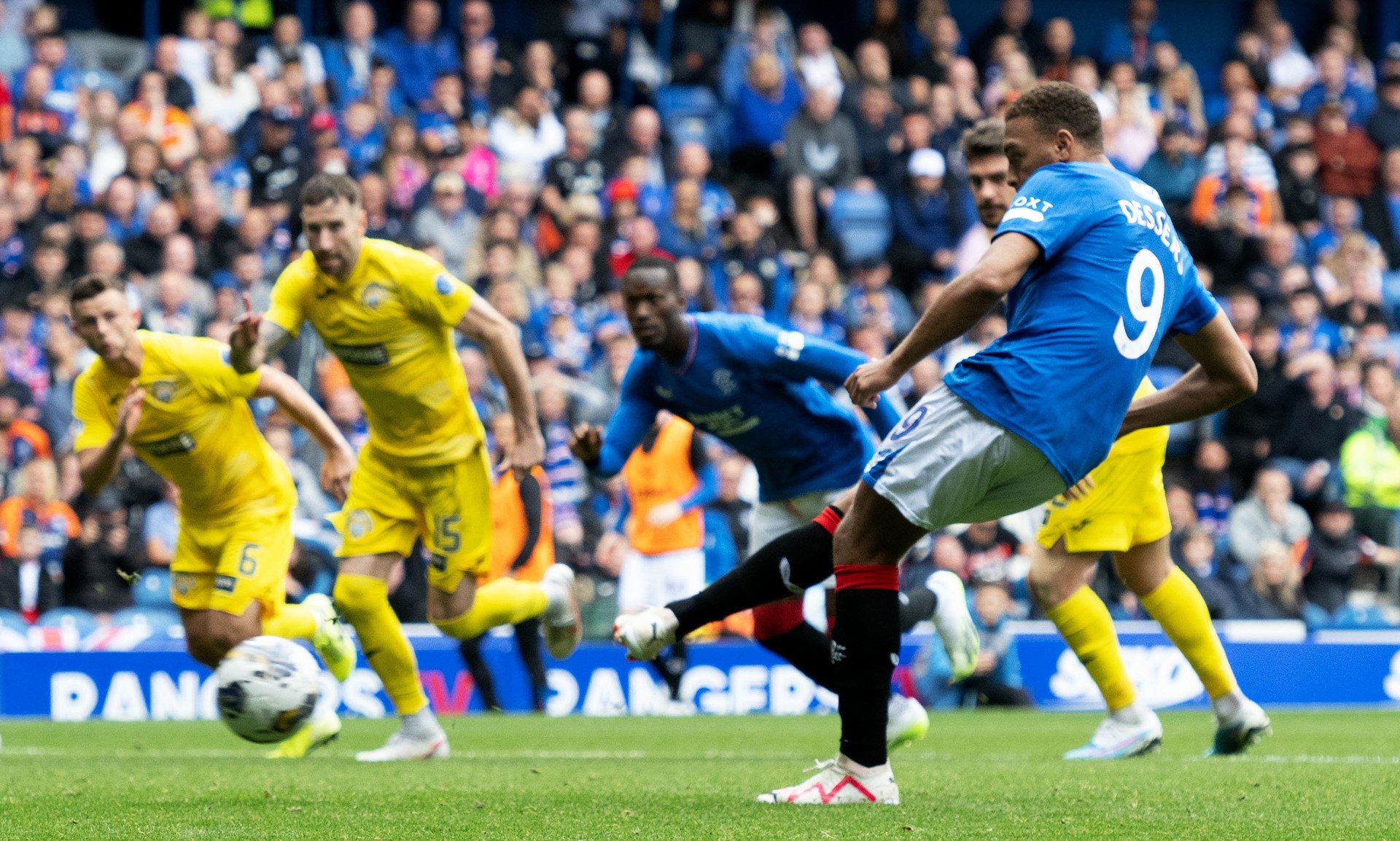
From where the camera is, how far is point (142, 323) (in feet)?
46.4

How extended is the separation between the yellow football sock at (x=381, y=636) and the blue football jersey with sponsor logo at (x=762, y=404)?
1240 millimetres

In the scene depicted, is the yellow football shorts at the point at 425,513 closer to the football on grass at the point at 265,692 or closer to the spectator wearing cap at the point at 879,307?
the football on grass at the point at 265,692

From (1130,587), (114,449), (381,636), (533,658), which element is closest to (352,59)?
(533,658)

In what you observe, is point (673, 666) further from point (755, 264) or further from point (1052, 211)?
point (1052, 211)

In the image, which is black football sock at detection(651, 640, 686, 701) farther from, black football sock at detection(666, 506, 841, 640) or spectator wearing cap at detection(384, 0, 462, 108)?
spectator wearing cap at detection(384, 0, 462, 108)

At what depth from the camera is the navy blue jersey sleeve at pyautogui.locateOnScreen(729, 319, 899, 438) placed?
24.6ft

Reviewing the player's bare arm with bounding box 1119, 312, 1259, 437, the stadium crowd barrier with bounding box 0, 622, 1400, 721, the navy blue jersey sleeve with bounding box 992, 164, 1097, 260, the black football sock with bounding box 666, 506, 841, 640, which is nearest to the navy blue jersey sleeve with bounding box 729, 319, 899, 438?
the black football sock with bounding box 666, 506, 841, 640

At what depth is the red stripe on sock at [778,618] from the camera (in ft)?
25.8

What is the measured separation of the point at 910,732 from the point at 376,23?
555 inches

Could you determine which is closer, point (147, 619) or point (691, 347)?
point (691, 347)

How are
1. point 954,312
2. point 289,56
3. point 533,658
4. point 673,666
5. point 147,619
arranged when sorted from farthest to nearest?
1. point 289,56
2. point 147,619
3. point 533,658
4. point 673,666
5. point 954,312

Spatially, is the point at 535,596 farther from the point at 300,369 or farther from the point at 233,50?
the point at 233,50

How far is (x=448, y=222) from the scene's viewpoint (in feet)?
51.3

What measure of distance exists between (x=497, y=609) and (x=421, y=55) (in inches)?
398
